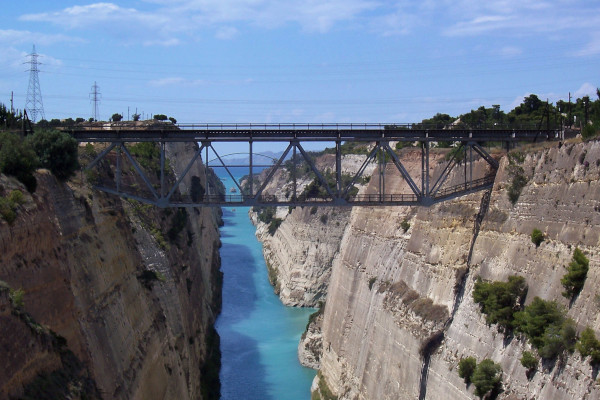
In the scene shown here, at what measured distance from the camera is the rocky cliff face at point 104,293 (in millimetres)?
24594

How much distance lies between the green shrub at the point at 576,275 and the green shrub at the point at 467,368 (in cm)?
592

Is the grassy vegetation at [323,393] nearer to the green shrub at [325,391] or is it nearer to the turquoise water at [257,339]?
the green shrub at [325,391]

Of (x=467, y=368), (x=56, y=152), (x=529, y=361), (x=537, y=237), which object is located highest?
Result: (x=56, y=152)

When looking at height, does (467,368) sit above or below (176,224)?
below

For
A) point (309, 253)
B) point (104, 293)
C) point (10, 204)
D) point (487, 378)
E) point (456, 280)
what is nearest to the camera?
point (10, 204)

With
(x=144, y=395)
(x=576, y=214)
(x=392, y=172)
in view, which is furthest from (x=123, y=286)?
(x=392, y=172)

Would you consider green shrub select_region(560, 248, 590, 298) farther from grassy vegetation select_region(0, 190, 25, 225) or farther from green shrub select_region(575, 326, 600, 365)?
grassy vegetation select_region(0, 190, 25, 225)

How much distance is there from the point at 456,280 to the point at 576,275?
1061 centimetres

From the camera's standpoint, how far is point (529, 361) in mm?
27656

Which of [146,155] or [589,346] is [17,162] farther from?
[146,155]

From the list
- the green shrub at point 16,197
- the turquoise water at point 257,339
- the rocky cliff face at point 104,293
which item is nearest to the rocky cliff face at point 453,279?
the turquoise water at point 257,339

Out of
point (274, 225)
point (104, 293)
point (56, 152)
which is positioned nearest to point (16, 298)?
point (104, 293)

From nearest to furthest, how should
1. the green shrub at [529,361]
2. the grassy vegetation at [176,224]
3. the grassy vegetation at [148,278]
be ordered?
the green shrub at [529,361], the grassy vegetation at [148,278], the grassy vegetation at [176,224]

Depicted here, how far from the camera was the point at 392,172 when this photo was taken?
5312 cm
